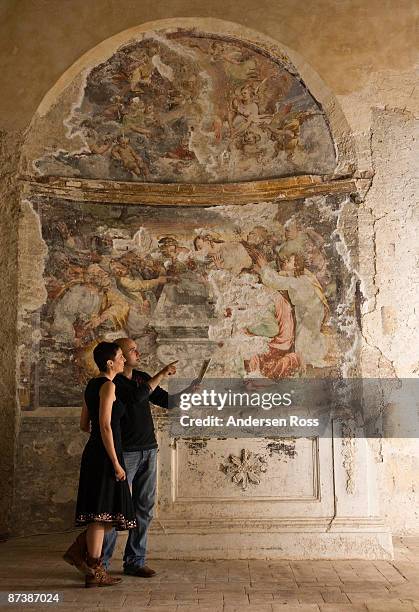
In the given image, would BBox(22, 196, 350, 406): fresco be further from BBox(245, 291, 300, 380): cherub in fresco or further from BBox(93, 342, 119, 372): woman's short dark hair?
BBox(93, 342, 119, 372): woman's short dark hair

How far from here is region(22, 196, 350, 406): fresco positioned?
247 inches

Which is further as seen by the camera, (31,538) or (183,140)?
(183,140)

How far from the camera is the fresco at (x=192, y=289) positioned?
6.26m

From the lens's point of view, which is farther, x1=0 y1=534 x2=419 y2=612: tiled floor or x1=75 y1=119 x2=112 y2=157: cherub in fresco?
x1=75 y1=119 x2=112 y2=157: cherub in fresco

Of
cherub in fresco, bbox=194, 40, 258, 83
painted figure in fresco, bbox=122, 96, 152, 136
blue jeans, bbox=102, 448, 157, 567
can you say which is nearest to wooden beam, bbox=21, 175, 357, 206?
painted figure in fresco, bbox=122, 96, 152, 136

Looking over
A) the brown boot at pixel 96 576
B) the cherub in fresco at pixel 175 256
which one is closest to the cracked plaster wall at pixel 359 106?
the cherub in fresco at pixel 175 256

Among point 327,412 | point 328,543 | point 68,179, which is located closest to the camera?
point 328,543

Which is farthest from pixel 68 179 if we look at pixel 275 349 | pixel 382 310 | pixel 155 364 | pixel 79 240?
pixel 382 310

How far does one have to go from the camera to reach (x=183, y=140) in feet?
21.8

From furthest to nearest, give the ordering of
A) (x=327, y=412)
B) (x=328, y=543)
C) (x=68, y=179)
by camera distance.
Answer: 1. (x=68, y=179)
2. (x=327, y=412)
3. (x=328, y=543)

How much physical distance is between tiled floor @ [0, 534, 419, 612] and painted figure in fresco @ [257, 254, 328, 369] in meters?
1.78

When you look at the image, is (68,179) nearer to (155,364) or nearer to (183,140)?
(183,140)

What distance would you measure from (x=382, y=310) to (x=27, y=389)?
10.6ft

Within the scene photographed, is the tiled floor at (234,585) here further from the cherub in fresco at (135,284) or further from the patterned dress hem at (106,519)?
the cherub in fresco at (135,284)
